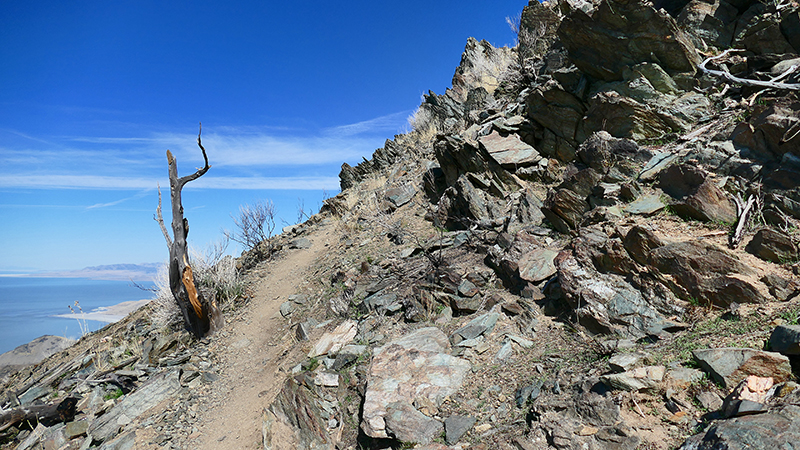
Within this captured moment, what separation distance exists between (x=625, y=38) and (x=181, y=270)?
11423 millimetres

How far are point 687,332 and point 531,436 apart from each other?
80.4 inches

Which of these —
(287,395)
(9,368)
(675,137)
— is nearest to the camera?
(287,395)

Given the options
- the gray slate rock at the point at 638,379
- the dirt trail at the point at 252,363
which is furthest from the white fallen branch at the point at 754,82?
the dirt trail at the point at 252,363

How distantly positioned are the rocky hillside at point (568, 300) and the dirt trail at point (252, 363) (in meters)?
0.08

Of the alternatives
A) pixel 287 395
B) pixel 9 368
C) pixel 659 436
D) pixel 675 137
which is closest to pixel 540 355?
pixel 659 436

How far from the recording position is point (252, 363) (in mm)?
7883

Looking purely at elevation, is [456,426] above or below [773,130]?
below

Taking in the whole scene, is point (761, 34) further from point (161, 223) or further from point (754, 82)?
point (161, 223)

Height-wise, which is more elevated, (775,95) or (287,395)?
(775,95)

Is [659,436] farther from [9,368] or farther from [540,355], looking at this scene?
[9,368]

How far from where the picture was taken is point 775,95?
637 centimetres

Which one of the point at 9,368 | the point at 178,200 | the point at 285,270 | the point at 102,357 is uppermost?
the point at 178,200

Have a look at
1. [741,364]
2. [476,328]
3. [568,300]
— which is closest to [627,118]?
[568,300]

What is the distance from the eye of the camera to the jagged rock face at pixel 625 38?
7.77m
